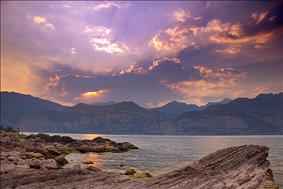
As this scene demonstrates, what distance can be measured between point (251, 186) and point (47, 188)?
67.0 feet

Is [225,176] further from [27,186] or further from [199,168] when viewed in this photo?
[27,186]

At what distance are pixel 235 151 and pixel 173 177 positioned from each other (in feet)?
27.7

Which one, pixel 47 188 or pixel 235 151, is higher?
pixel 235 151

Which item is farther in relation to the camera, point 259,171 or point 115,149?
point 115,149

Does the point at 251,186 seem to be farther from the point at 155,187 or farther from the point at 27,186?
the point at 27,186

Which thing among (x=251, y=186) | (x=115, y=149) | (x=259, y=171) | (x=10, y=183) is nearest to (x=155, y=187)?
(x=251, y=186)

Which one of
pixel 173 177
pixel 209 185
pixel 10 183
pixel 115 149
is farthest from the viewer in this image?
pixel 115 149

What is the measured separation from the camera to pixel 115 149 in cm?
13012

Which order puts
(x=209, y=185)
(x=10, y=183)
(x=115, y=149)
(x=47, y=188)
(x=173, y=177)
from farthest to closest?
(x=115, y=149) < (x=10, y=183) < (x=47, y=188) < (x=173, y=177) < (x=209, y=185)

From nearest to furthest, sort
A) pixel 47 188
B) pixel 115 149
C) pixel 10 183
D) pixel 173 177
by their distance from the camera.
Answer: pixel 173 177
pixel 47 188
pixel 10 183
pixel 115 149

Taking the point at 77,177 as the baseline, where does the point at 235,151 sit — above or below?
above

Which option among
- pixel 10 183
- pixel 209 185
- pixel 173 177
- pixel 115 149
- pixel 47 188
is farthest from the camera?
pixel 115 149

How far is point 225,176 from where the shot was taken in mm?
30172

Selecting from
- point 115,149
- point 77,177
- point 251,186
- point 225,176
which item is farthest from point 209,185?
point 115,149
